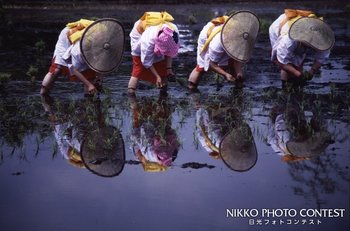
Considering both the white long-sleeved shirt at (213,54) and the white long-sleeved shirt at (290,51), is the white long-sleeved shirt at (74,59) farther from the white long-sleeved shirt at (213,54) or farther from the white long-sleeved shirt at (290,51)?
the white long-sleeved shirt at (290,51)

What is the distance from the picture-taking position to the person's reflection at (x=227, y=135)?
279 inches

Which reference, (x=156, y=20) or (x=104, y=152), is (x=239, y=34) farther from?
(x=104, y=152)

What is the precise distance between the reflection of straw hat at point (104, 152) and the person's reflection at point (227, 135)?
3.36 ft

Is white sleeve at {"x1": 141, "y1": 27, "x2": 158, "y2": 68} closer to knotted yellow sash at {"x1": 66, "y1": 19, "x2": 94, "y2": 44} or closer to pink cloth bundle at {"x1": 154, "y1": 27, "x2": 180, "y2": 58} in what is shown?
pink cloth bundle at {"x1": 154, "y1": 27, "x2": 180, "y2": 58}

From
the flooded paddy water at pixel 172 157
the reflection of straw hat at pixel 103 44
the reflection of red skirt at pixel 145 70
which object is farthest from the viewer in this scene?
the reflection of red skirt at pixel 145 70

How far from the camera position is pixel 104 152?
737 cm

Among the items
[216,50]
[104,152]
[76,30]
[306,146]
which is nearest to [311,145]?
[306,146]

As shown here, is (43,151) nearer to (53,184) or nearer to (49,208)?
(53,184)

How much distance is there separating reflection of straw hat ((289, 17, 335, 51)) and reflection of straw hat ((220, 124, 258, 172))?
237cm

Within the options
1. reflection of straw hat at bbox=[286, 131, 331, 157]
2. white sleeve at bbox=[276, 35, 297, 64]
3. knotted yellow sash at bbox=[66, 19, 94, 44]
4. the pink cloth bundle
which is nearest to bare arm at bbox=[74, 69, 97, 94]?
knotted yellow sash at bbox=[66, 19, 94, 44]

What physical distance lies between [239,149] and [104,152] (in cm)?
155

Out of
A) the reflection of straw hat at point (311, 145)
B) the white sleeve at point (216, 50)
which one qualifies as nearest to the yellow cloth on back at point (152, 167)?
the reflection of straw hat at point (311, 145)

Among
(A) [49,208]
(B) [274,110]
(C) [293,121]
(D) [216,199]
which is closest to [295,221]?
(D) [216,199]

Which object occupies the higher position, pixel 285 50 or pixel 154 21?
pixel 154 21
